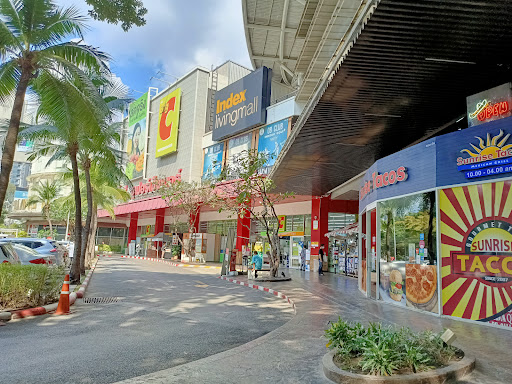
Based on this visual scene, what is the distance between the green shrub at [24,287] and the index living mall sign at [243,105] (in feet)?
77.9

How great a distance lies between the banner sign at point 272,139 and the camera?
29.3 metres

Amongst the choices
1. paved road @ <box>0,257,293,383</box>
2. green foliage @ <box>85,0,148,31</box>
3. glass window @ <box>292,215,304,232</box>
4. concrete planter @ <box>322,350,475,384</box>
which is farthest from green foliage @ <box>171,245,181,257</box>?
concrete planter @ <box>322,350,475,384</box>

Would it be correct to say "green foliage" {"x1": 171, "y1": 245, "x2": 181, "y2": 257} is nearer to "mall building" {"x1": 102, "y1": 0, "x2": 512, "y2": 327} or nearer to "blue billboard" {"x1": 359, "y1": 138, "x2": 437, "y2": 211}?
"mall building" {"x1": 102, "y1": 0, "x2": 512, "y2": 327}

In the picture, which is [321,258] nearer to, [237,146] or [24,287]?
[237,146]

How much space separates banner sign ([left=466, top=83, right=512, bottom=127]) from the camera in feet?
27.5

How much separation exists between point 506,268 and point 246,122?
87.5ft

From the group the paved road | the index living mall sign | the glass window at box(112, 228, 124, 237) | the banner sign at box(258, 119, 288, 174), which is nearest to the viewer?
the paved road

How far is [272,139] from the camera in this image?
100 ft

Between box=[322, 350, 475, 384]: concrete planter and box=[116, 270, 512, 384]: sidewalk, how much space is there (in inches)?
4.5

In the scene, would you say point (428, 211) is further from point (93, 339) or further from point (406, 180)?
point (93, 339)

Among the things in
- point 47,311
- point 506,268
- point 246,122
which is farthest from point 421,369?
point 246,122

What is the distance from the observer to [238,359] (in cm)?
529

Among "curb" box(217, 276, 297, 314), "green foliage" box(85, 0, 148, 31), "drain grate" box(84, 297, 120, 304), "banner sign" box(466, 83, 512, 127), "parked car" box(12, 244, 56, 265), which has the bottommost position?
"drain grate" box(84, 297, 120, 304)

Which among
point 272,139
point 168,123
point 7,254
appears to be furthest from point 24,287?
point 168,123
